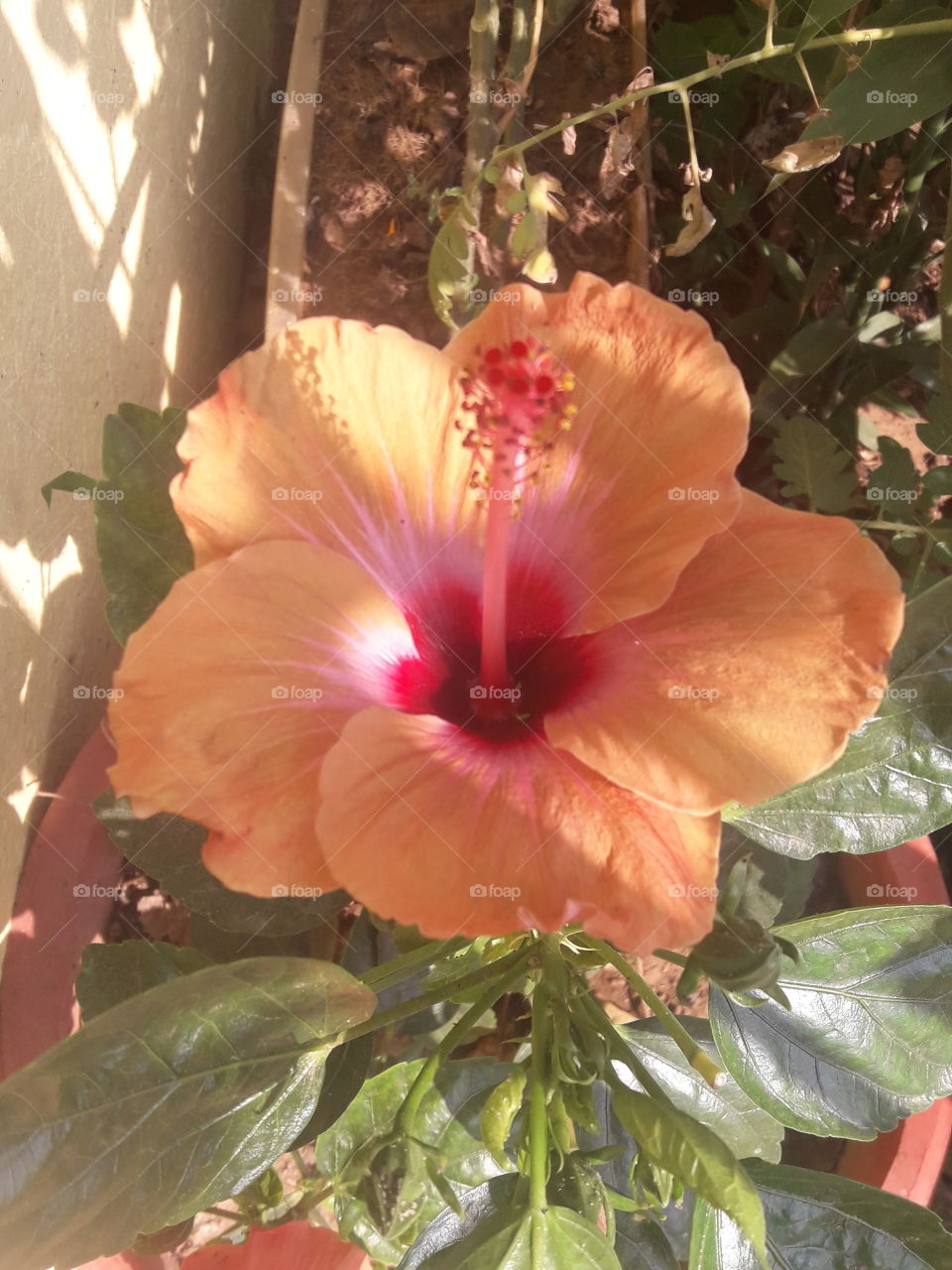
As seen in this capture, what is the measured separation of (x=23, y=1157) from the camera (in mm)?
728

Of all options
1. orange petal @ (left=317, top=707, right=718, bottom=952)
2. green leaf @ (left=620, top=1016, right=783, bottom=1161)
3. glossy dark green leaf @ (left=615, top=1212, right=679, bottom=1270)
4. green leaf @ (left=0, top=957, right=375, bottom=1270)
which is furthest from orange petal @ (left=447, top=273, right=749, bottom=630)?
glossy dark green leaf @ (left=615, top=1212, right=679, bottom=1270)

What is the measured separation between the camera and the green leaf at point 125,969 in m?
1.02

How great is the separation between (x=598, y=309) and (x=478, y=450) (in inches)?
5.6

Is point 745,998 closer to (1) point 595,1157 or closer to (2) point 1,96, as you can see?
(1) point 595,1157

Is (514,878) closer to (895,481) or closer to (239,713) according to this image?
(239,713)

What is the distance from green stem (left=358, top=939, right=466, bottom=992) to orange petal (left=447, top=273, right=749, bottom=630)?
34 cm

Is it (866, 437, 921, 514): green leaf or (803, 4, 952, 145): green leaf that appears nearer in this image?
(803, 4, 952, 145): green leaf

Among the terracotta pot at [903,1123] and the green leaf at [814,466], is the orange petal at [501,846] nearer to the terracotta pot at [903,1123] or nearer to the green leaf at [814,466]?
the terracotta pot at [903,1123]

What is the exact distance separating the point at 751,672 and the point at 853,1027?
1.55 ft

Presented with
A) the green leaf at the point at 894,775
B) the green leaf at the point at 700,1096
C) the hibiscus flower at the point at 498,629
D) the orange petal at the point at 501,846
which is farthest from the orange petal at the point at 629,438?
the green leaf at the point at 700,1096

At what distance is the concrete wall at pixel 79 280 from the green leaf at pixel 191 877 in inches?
9.1

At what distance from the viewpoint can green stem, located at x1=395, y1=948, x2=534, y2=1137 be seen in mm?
841

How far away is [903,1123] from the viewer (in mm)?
1229

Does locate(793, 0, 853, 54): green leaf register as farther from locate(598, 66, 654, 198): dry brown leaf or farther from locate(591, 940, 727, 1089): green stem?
locate(591, 940, 727, 1089): green stem
